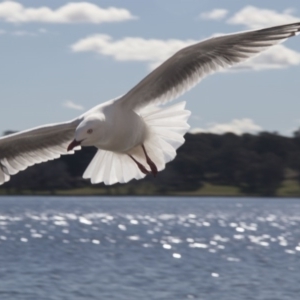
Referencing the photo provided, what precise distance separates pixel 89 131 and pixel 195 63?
1911mm

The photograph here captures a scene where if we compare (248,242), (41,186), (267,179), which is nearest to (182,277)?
(248,242)

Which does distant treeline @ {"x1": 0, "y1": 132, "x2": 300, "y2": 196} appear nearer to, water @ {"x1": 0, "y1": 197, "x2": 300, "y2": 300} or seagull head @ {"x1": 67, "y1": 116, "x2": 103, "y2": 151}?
water @ {"x1": 0, "y1": 197, "x2": 300, "y2": 300}

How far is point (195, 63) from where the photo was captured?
11.5m

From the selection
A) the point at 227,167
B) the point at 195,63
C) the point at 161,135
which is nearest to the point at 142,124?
the point at 161,135

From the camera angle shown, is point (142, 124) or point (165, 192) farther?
point (165, 192)

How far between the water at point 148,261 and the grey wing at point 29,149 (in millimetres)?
16682

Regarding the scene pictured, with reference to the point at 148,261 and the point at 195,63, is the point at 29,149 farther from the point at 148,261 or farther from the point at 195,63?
the point at 148,261

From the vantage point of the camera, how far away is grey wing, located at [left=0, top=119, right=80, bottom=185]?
12.2 metres

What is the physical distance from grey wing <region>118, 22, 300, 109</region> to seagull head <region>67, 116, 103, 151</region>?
768mm

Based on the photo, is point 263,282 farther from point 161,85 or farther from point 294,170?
point 294,170

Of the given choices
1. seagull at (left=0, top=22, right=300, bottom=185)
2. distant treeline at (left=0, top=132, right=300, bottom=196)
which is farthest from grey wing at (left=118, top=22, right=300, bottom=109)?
distant treeline at (left=0, top=132, right=300, bottom=196)

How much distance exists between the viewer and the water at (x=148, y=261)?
3078cm

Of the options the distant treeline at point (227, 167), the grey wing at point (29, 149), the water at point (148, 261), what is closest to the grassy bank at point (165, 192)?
the distant treeline at point (227, 167)

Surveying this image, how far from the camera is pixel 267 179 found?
11894cm
